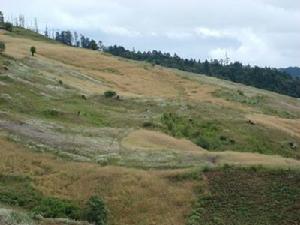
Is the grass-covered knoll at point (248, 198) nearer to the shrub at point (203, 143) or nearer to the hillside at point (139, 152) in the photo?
the hillside at point (139, 152)

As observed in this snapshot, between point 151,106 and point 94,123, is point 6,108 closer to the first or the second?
point 94,123

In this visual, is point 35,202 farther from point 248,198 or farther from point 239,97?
point 239,97

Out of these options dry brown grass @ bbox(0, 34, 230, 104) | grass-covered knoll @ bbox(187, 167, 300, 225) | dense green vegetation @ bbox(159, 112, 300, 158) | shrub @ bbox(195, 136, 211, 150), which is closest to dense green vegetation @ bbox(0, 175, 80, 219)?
grass-covered knoll @ bbox(187, 167, 300, 225)

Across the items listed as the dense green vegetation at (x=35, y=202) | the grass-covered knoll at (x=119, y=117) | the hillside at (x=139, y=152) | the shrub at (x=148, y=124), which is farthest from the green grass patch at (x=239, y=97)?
the dense green vegetation at (x=35, y=202)

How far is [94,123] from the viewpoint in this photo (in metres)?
69.2

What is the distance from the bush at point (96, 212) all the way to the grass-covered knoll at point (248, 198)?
19.3ft

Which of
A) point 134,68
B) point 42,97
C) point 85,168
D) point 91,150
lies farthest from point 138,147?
point 134,68

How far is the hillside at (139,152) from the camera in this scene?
138 feet

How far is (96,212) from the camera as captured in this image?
38688 mm

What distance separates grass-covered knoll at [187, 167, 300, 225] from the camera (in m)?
40.4

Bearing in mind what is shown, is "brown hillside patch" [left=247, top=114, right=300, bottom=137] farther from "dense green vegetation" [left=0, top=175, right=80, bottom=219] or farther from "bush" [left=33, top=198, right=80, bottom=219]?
"bush" [left=33, top=198, right=80, bottom=219]

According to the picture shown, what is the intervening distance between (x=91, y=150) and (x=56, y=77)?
4615 centimetres

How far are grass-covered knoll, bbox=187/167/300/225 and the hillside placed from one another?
0.08 metres

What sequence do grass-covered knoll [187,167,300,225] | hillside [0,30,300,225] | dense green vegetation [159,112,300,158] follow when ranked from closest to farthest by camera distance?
grass-covered knoll [187,167,300,225] → hillside [0,30,300,225] → dense green vegetation [159,112,300,158]
